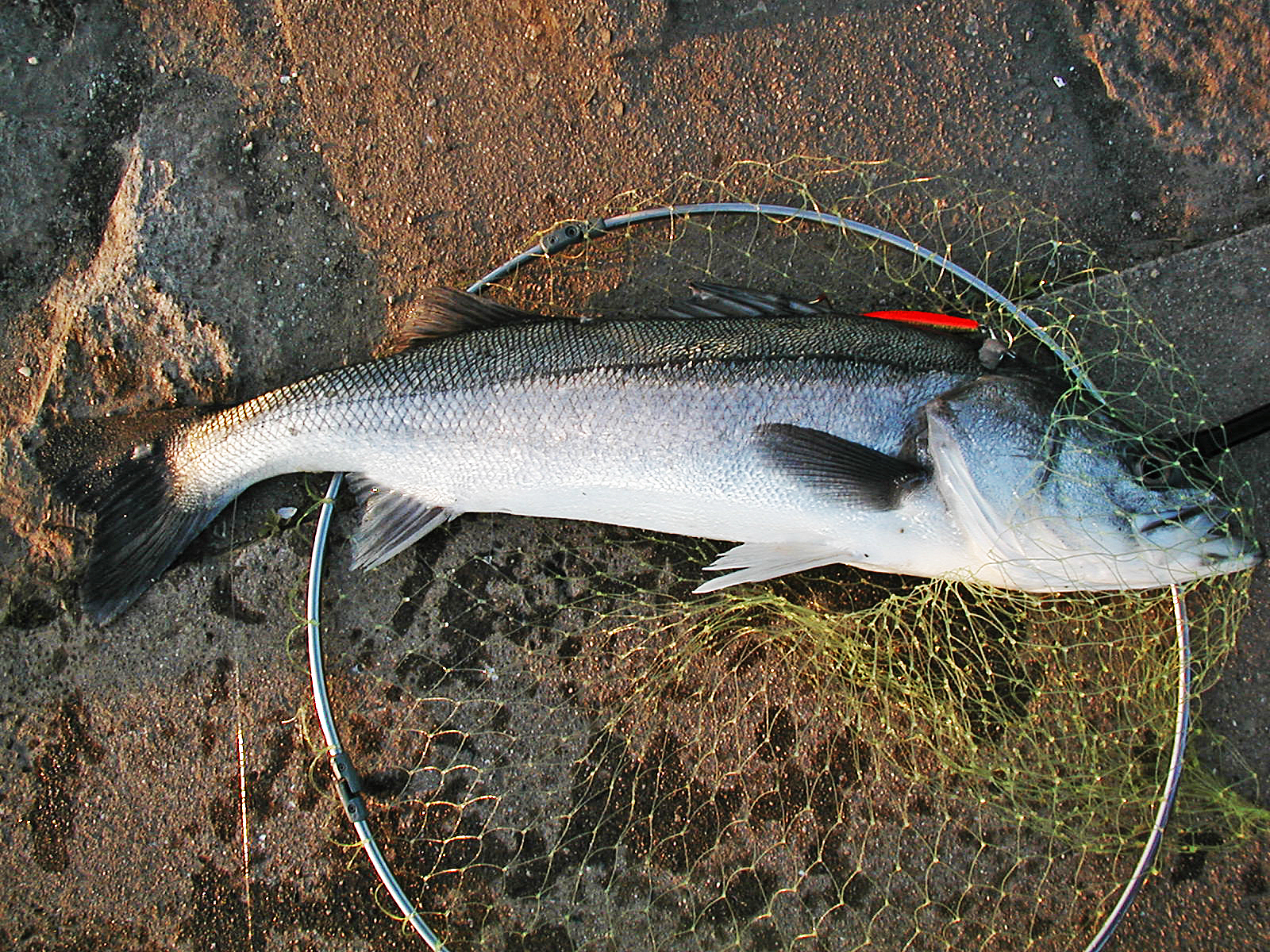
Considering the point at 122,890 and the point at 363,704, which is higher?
the point at 363,704

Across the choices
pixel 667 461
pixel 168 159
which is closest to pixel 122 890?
pixel 667 461

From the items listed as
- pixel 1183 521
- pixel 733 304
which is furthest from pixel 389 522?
pixel 1183 521

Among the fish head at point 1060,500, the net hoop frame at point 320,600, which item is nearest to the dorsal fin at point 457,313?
the net hoop frame at point 320,600

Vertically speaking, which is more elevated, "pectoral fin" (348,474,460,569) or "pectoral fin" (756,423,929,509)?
"pectoral fin" (756,423,929,509)

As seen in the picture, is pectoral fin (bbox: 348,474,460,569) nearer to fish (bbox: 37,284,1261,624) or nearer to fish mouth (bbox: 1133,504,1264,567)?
fish (bbox: 37,284,1261,624)

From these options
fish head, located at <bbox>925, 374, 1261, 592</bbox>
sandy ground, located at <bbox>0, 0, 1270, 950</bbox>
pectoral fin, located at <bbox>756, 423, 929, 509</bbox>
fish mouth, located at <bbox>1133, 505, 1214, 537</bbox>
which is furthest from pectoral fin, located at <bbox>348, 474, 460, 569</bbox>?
fish mouth, located at <bbox>1133, 505, 1214, 537</bbox>

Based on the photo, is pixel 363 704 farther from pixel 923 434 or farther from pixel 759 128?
pixel 759 128

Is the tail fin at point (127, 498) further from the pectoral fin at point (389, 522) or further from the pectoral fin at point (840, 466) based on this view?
the pectoral fin at point (840, 466)
